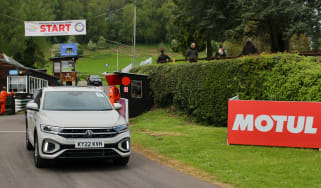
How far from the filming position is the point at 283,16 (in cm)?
3128

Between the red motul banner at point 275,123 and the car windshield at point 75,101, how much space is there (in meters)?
3.84

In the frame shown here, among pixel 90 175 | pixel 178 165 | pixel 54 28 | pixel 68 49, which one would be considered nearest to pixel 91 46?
pixel 68 49

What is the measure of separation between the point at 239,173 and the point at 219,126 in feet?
34.0

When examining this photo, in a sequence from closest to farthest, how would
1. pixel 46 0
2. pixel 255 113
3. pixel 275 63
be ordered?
pixel 255 113 → pixel 275 63 → pixel 46 0

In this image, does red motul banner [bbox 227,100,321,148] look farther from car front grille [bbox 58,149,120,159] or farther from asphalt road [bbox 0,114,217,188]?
car front grille [bbox 58,149,120,159]

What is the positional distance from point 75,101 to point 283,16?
2422 centimetres

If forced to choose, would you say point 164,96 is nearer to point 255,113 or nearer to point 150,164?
point 255,113

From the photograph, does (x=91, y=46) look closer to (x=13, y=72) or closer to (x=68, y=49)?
(x=68, y=49)

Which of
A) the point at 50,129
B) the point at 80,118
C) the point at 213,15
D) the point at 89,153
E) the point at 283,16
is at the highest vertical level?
the point at 213,15

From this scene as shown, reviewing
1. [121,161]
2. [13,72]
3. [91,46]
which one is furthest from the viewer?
[91,46]

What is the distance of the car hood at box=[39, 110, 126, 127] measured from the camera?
8891mm

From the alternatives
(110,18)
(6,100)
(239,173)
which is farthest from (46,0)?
(239,173)

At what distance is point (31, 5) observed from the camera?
3098 inches

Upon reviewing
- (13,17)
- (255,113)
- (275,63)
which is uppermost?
(13,17)
